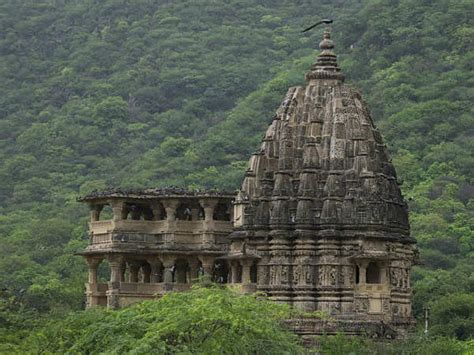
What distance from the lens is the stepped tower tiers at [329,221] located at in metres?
65.5

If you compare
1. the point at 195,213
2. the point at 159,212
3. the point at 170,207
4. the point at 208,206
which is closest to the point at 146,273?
the point at 159,212

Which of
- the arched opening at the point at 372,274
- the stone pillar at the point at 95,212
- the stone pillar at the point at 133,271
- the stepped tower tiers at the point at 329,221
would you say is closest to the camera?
the stepped tower tiers at the point at 329,221

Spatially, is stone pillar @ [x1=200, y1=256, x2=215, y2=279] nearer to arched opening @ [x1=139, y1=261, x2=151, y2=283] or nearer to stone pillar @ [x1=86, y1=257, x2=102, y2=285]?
arched opening @ [x1=139, y1=261, x2=151, y2=283]

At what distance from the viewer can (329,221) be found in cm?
A: 6600

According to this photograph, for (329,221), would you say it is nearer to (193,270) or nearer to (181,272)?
(193,270)

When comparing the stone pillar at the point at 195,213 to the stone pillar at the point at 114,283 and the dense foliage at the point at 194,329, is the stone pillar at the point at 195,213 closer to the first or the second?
the stone pillar at the point at 114,283

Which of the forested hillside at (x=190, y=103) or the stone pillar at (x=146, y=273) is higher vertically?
the forested hillside at (x=190, y=103)

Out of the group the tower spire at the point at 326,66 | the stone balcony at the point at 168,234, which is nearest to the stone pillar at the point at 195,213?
the stone balcony at the point at 168,234

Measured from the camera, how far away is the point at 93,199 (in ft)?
230

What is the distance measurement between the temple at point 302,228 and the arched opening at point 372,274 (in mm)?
33

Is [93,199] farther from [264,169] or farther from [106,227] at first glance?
[264,169]

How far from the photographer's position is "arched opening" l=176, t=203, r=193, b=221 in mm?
69312

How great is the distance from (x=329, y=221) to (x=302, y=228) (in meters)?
0.97

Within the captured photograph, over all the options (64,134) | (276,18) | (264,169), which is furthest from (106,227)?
(276,18)
